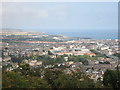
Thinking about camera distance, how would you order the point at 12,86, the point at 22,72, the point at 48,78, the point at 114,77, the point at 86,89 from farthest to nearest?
the point at 22,72 → the point at 48,78 → the point at 114,77 → the point at 86,89 → the point at 12,86

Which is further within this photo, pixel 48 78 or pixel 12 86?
pixel 48 78

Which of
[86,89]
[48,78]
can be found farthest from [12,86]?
[48,78]

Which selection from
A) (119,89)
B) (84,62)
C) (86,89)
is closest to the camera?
(86,89)

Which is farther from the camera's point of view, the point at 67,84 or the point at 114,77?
the point at 114,77

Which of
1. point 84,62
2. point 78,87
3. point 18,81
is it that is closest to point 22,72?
point 18,81

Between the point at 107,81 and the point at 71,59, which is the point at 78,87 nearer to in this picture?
the point at 107,81

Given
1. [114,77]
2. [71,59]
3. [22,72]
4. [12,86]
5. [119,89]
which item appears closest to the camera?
[12,86]

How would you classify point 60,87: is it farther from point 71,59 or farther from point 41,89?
point 71,59

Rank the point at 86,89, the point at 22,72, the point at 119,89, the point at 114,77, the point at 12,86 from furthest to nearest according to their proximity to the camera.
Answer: the point at 22,72
the point at 114,77
the point at 119,89
the point at 86,89
the point at 12,86
